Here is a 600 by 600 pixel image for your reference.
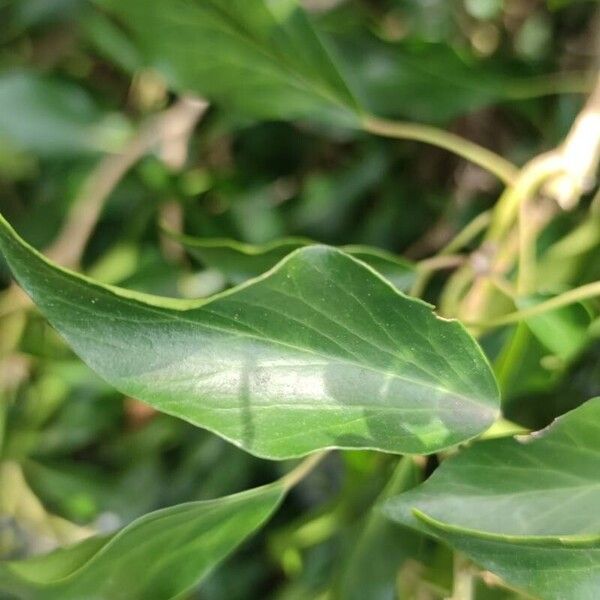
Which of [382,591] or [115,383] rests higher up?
[115,383]

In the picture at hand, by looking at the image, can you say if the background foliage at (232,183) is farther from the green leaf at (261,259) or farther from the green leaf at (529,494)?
the green leaf at (529,494)

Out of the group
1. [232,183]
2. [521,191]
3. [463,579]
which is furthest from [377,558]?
[232,183]

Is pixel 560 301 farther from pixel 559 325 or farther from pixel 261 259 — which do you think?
pixel 261 259

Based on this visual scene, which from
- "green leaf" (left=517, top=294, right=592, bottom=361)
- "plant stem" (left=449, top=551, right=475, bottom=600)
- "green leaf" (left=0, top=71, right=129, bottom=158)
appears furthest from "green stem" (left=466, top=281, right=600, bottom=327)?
"green leaf" (left=0, top=71, right=129, bottom=158)

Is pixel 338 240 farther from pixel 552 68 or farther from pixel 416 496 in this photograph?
pixel 416 496

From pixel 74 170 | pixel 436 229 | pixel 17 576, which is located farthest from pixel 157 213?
pixel 17 576

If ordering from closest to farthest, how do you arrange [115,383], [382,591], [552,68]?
[115,383] → [382,591] → [552,68]
